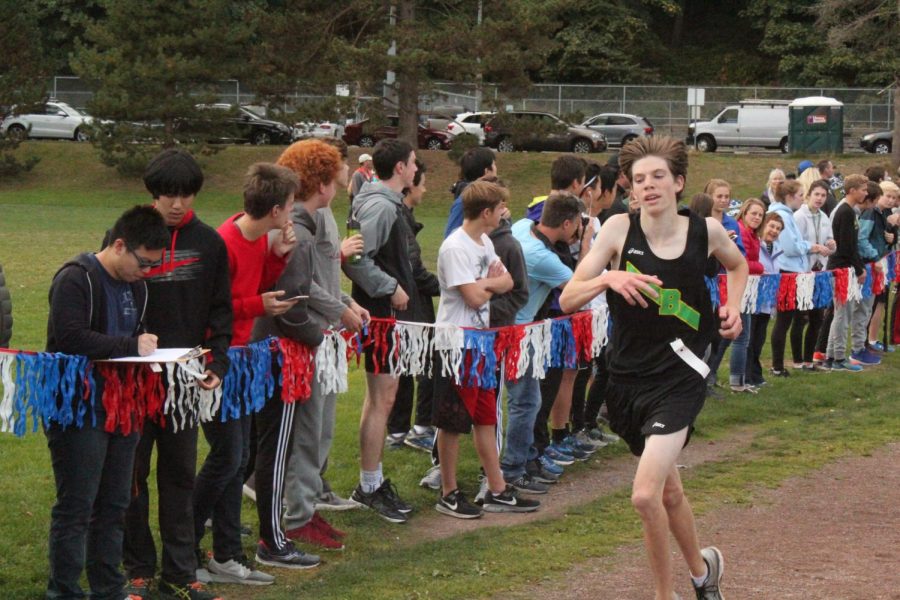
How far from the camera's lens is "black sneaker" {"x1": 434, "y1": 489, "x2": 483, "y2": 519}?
828 centimetres

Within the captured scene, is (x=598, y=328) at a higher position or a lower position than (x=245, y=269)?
lower

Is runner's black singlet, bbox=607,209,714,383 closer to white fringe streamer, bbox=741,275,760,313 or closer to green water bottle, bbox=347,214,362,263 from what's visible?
green water bottle, bbox=347,214,362,263

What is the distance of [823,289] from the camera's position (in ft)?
46.1

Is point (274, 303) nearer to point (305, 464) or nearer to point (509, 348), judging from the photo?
point (305, 464)

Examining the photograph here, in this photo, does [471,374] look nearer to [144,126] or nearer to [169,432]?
[169,432]

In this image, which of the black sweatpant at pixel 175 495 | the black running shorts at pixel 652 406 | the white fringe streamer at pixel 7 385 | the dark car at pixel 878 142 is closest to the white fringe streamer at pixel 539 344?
the black running shorts at pixel 652 406

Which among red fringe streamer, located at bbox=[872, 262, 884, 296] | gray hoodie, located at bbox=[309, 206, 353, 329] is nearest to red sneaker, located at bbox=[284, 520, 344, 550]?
gray hoodie, located at bbox=[309, 206, 353, 329]

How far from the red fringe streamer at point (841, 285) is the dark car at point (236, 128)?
3190 cm

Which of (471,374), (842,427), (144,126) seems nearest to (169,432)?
(471,374)

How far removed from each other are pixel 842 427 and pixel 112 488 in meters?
7.54

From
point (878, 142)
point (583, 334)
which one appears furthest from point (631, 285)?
point (878, 142)

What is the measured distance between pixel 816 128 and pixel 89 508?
4112 cm

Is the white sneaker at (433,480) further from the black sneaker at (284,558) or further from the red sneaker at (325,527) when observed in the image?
the black sneaker at (284,558)

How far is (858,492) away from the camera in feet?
30.0
